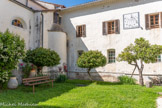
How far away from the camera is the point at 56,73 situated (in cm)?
1202

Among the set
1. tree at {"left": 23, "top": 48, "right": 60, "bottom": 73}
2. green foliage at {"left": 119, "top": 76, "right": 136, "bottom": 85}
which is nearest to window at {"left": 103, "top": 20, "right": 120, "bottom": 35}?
green foliage at {"left": 119, "top": 76, "right": 136, "bottom": 85}

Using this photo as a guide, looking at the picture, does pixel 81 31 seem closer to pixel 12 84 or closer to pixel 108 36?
pixel 108 36

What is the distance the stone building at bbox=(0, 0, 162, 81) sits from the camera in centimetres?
1038

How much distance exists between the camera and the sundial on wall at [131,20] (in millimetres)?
10913

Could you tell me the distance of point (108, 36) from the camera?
1205cm

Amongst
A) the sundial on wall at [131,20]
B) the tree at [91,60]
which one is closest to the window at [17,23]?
the tree at [91,60]

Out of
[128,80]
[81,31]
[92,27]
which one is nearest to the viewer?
[128,80]

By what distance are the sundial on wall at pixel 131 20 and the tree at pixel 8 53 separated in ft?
27.9

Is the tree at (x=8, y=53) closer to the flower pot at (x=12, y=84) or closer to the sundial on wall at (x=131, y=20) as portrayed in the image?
the flower pot at (x=12, y=84)

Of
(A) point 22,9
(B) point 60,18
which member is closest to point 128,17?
(B) point 60,18

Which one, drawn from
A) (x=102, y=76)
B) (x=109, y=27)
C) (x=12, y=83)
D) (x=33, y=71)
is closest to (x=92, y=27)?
(x=109, y=27)

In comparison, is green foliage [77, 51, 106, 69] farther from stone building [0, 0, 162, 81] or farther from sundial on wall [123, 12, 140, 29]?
sundial on wall [123, 12, 140, 29]

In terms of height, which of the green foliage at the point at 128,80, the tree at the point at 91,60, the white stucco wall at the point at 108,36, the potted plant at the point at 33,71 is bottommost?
the green foliage at the point at 128,80

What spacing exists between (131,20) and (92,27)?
11.9 ft
